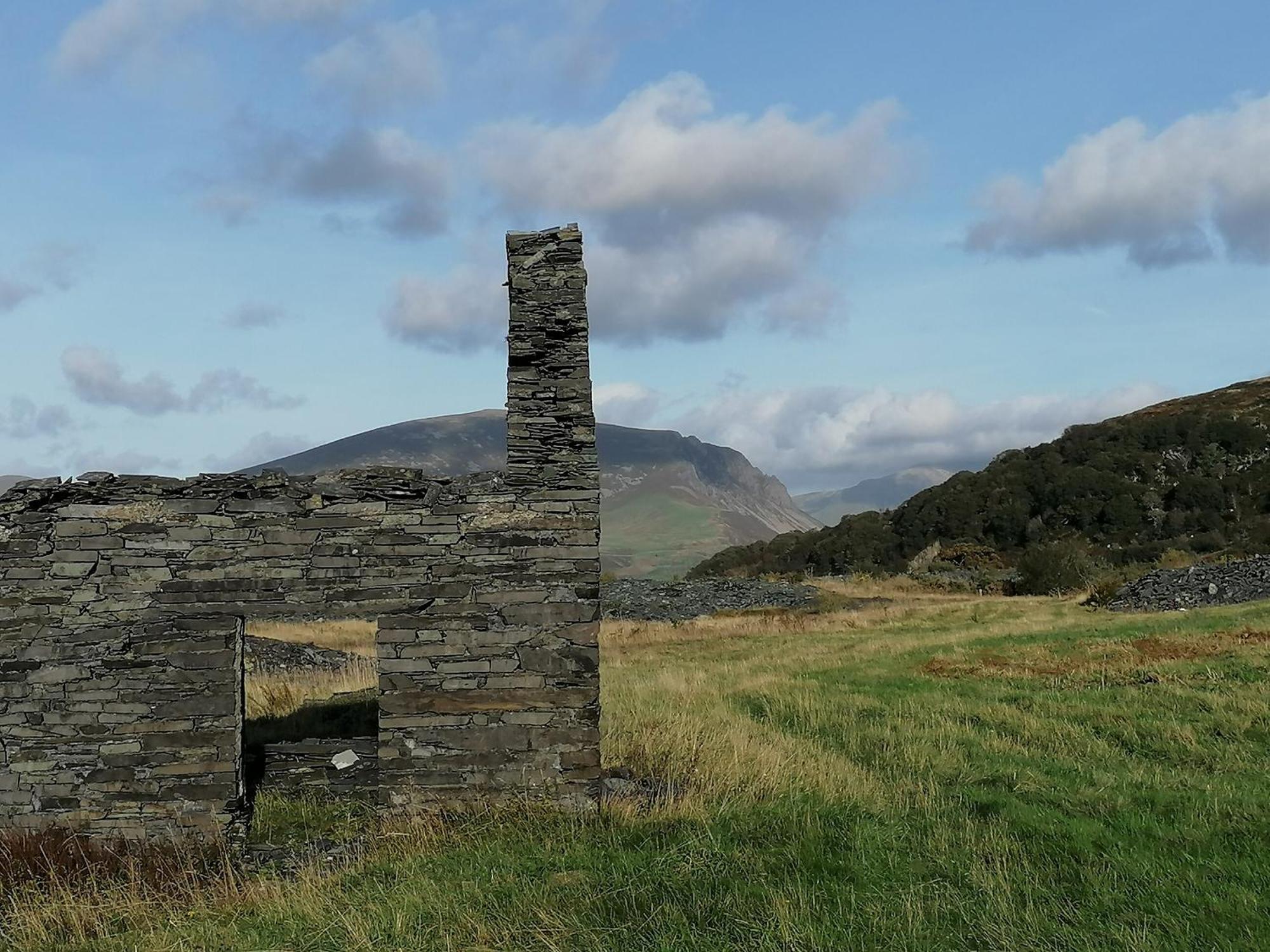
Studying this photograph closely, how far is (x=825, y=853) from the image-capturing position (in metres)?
6.38

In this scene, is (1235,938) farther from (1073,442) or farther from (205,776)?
(1073,442)

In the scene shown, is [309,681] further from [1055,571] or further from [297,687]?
[1055,571]

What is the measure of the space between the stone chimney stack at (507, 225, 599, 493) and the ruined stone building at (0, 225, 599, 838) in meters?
0.22

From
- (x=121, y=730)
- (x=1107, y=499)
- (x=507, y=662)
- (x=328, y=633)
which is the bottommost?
(x=328, y=633)

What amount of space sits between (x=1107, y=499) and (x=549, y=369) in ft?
140

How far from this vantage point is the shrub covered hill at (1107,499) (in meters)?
40.1

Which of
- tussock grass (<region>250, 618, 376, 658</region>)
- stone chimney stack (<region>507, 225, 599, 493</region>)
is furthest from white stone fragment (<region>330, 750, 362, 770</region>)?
tussock grass (<region>250, 618, 376, 658</region>)

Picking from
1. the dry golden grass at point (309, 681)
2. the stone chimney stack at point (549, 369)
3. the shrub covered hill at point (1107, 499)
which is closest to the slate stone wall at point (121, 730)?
the stone chimney stack at point (549, 369)

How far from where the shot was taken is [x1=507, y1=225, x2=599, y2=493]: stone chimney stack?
831cm

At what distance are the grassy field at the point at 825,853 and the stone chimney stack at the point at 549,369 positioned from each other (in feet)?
10.5

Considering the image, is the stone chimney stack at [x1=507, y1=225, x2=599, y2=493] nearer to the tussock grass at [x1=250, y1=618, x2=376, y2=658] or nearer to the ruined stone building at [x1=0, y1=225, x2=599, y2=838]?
the ruined stone building at [x1=0, y1=225, x2=599, y2=838]

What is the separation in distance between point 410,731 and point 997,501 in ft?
150

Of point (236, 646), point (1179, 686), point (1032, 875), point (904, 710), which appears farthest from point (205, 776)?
point (1179, 686)

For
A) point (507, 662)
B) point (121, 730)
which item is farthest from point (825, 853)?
point (121, 730)
